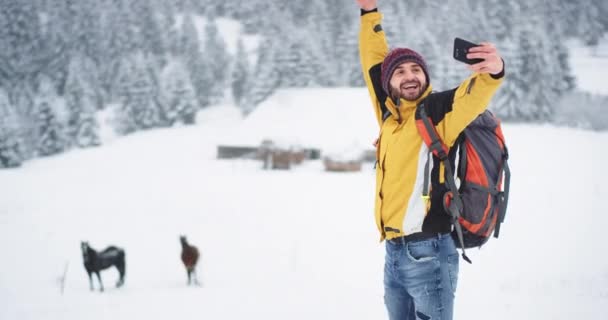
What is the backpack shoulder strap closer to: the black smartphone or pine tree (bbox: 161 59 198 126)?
the black smartphone

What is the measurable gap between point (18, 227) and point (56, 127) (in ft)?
93.9

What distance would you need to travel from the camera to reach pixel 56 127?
3875 centimetres

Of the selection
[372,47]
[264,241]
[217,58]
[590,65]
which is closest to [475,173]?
[372,47]

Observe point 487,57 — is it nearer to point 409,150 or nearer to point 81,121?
point 409,150

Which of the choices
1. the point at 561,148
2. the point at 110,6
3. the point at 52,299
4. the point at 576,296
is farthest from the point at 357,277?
the point at 110,6

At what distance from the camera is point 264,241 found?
1084 cm

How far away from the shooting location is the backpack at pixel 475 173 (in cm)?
212

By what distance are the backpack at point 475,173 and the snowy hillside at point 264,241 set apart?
3211 mm

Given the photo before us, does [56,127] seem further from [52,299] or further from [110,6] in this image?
[52,299]

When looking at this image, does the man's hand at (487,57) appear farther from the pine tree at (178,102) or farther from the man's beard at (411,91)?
the pine tree at (178,102)

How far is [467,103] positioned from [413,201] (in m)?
0.62

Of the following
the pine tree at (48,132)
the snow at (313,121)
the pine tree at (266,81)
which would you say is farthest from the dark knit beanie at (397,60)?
the pine tree at (266,81)

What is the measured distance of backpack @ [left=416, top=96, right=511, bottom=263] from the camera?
83.4 inches

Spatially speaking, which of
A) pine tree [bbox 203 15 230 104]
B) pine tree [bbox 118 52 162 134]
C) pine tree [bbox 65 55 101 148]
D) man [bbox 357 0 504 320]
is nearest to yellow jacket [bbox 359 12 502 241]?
man [bbox 357 0 504 320]
